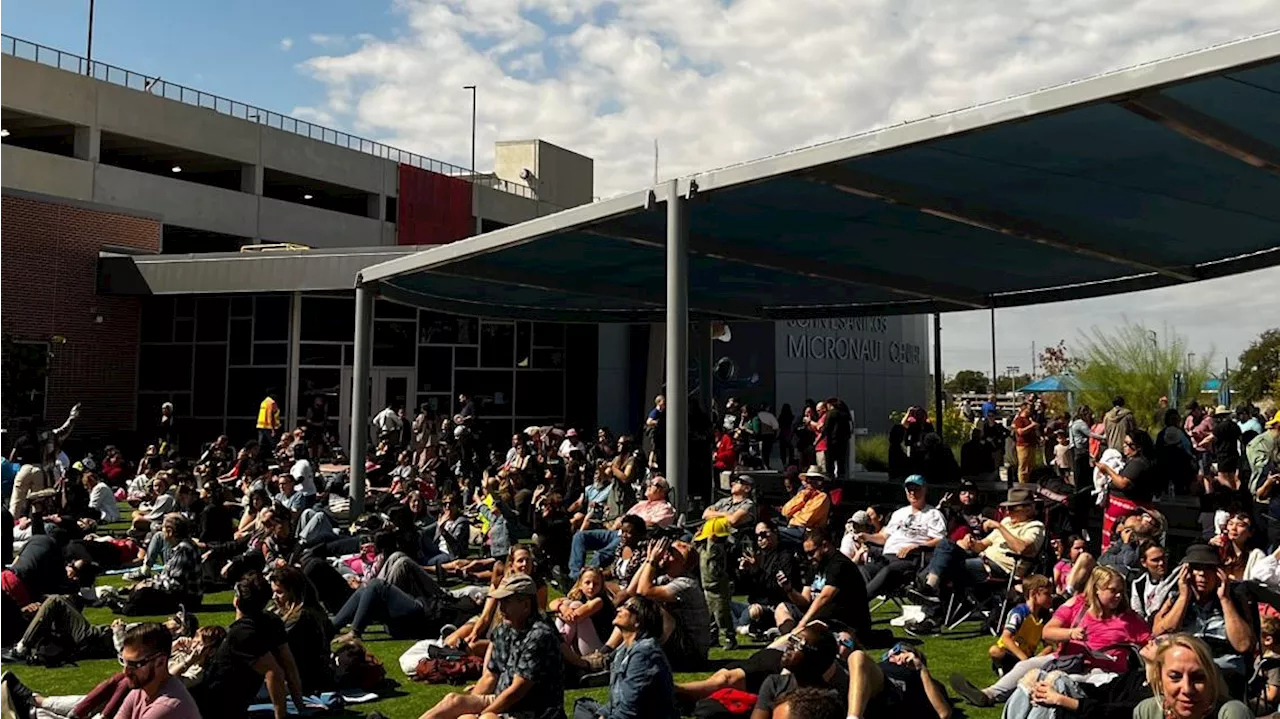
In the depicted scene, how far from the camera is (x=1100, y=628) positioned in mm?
6559

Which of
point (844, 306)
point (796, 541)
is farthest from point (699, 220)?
point (844, 306)

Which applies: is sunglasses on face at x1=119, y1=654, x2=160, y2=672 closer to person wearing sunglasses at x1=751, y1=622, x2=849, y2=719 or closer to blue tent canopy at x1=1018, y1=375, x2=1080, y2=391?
person wearing sunglasses at x1=751, y1=622, x2=849, y2=719

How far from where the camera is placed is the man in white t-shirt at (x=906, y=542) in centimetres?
980

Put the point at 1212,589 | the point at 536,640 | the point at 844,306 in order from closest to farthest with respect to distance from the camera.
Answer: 1. the point at 536,640
2. the point at 1212,589
3. the point at 844,306

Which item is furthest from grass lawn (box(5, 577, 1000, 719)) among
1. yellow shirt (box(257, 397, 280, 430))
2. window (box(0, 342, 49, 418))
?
window (box(0, 342, 49, 418))

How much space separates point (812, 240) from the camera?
12.6m

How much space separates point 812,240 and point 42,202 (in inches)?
839

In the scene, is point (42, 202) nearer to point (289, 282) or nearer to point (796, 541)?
point (289, 282)

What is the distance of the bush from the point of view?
26938 millimetres

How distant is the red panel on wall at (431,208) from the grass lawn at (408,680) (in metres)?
39.3

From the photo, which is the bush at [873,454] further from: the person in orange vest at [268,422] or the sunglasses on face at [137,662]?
the sunglasses on face at [137,662]

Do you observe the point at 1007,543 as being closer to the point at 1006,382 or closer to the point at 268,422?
the point at 268,422

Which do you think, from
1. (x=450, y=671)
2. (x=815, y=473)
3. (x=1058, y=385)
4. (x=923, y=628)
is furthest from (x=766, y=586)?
(x=1058, y=385)

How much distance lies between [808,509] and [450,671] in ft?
15.6
